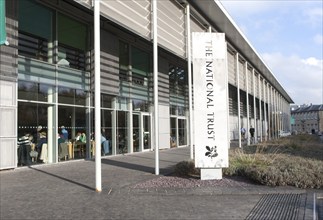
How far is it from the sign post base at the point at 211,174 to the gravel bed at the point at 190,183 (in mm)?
165

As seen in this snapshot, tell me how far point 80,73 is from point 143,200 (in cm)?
1104

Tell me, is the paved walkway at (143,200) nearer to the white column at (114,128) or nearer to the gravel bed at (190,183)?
the gravel bed at (190,183)

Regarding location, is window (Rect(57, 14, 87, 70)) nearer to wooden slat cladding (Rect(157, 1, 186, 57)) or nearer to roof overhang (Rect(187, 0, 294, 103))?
wooden slat cladding (Rect(157, 1, 186, 57))

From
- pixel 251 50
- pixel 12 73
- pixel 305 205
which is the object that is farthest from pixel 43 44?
pixel 251 50

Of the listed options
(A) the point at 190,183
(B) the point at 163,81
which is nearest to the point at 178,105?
(B) the point at 163,81

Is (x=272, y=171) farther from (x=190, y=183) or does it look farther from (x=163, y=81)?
(x=163, y=81)

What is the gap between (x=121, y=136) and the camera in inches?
882

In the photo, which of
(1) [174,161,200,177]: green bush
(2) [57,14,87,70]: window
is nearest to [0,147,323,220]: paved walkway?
(1) [174,161,200,177]: green bush

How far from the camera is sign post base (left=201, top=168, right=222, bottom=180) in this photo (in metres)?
11.2

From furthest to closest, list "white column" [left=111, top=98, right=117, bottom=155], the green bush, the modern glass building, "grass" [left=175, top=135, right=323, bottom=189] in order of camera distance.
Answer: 1. "white column" [left=111, top=98, right=117, bottom=155]
2. the modern glass building
3. the green bush
4. "grass" [left=175, top=135, right=323, bottom=189]

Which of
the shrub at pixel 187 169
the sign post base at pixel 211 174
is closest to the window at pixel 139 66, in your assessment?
the shrub at pixel 187 169

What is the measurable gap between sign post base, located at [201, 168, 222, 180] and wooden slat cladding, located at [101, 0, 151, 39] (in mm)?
7966

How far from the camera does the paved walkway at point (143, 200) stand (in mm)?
7371

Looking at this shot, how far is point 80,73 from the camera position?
18.7 m
